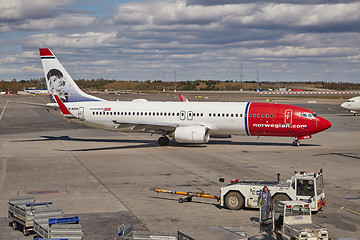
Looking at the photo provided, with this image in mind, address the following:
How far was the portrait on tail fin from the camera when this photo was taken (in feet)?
161

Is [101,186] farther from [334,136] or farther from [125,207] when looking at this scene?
[334,136]

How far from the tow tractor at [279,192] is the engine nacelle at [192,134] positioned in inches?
778

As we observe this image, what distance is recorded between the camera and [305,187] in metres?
21.6

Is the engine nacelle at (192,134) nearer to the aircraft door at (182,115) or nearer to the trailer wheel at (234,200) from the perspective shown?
the aircraft door at (182,115)

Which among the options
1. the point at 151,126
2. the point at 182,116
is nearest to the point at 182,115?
the point at 182,116

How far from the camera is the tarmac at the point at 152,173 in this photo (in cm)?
2081

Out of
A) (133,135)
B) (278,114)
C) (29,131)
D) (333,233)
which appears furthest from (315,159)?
(29,131)

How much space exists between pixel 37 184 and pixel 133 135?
26.5 meters

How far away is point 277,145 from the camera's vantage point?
46.0 meters

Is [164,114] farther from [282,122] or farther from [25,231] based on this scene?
[25,231]

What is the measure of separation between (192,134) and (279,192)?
2115 centimetres

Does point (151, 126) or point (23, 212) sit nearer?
point (23, 212)

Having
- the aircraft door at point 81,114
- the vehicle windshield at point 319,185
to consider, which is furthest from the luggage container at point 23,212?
the aircraft door at point 81,114

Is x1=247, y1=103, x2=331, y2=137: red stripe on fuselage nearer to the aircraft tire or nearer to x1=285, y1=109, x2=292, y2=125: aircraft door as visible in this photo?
x1=285, y1=109, x2=292, y2=125: aircraft door
